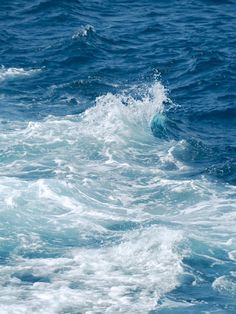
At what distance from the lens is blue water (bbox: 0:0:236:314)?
2109 centimetres

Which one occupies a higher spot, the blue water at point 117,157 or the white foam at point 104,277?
the blue water at point 117,157

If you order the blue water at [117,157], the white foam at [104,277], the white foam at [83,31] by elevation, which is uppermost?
the white foam at [83,31]

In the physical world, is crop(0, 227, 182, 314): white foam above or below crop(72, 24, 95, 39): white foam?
below

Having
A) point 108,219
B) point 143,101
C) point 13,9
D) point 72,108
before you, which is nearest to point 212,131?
point 143,101

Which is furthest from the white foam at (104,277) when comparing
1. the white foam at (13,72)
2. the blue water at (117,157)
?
the white foam at (13,72)

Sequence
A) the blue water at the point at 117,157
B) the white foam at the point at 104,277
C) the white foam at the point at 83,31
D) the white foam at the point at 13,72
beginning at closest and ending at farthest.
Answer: the white foam at the point at 104,277 < the blue water at the point at 117,157 < the white foam at the point at 13,72 < the white foam at the point at 83,31

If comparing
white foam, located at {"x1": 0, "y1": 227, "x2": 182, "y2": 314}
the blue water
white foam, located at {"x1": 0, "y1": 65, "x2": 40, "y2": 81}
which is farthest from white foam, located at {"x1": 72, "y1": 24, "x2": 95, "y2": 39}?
white foam, located at {"x1": 0, "y1": 227, "x2": 182, "y2": 314}

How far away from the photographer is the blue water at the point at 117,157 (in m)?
21.1

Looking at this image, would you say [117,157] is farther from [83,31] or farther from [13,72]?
[83,31]

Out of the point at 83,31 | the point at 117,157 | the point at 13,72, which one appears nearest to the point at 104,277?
the point at 117,157

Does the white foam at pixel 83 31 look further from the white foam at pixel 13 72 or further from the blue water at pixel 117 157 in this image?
the white foam at pixel 13 72

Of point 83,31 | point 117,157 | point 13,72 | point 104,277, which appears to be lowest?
point 104,277

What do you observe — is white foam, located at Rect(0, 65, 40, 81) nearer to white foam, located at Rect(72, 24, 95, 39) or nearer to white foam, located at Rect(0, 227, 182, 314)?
white foam, located at Rect(72, 24, 95, 39)

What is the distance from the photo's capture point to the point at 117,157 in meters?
30.0
